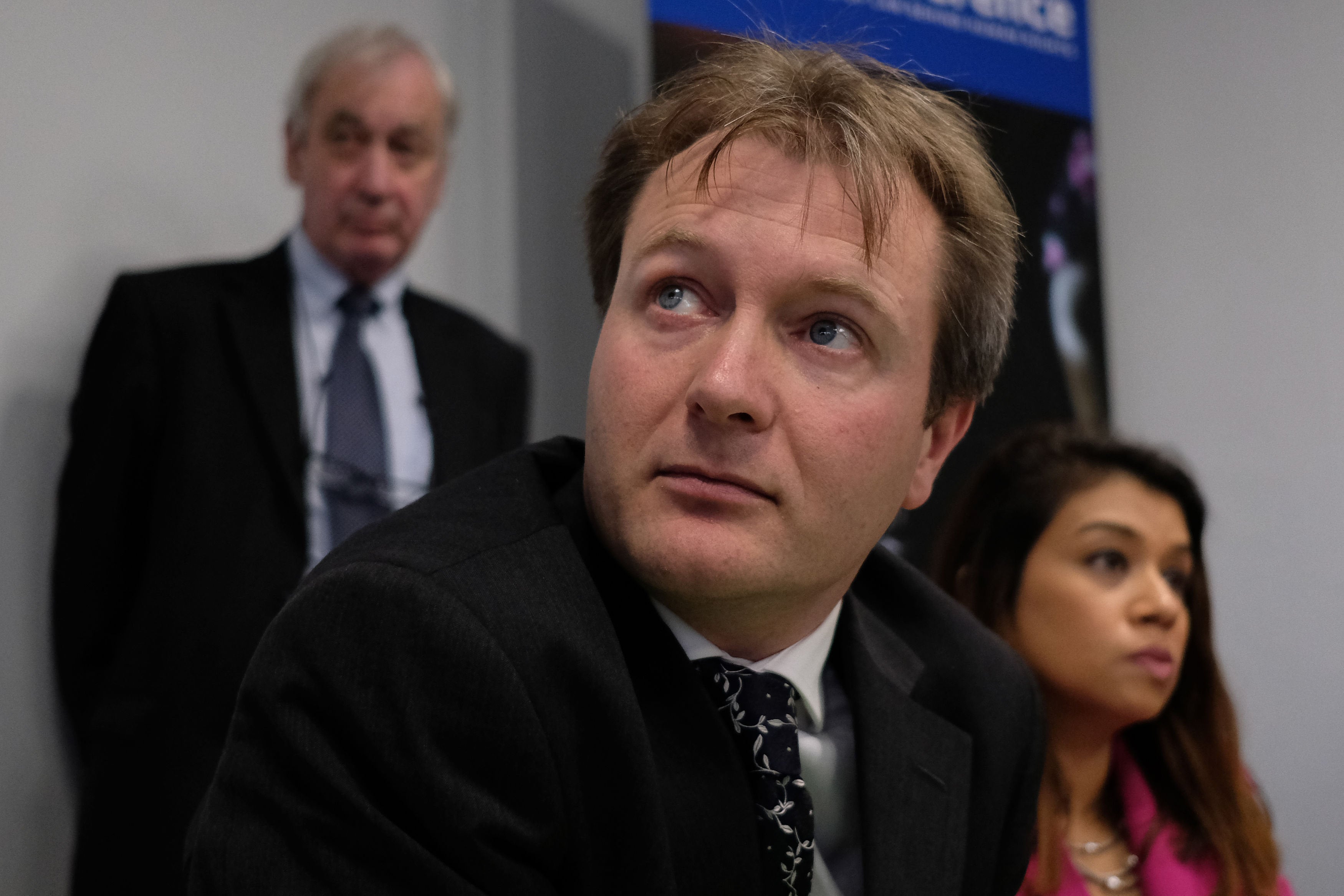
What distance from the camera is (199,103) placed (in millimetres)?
2773

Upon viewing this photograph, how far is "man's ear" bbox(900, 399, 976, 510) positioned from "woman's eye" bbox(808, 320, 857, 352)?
0.23 metres

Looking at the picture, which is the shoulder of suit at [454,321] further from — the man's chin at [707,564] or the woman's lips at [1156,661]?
the man's chin at [707,564]

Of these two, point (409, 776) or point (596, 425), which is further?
point (596, 425)

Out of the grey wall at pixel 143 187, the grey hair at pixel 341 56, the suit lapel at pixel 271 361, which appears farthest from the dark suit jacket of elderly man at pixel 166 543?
the grey hair at pixel 341 56

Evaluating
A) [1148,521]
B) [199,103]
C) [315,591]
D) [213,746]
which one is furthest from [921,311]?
[199,103]

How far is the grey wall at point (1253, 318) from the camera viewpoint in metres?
3.82

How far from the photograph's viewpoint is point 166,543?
225 cm

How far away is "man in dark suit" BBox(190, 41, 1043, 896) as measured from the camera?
1.00 m

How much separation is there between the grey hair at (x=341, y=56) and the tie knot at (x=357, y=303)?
1.05 ft

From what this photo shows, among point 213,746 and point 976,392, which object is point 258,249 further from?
point 976,392

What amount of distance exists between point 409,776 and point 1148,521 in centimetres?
142

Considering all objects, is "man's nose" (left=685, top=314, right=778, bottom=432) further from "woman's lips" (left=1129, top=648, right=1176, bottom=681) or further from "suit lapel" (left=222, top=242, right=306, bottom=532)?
"suit lapel" (left=222, top=242, right=306, bottom=532)

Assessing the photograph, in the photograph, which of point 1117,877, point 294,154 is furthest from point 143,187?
point 1117,877

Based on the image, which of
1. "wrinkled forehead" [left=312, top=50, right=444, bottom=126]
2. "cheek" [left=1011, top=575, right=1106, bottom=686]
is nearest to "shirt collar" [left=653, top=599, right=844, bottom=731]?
"cheek" [left=1011, top=575, right=1106, bottom=686]
